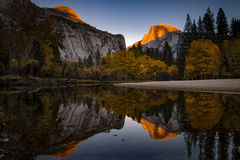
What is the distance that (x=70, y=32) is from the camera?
14488 centimetres

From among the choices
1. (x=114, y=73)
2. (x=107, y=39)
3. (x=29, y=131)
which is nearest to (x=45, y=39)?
(x=114, y=73)

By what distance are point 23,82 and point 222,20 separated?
6760 cm

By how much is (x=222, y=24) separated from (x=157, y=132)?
229 ft

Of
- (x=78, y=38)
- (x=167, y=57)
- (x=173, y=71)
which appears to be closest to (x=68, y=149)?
(x=173, y=71)

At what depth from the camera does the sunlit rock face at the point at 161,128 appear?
14.5ft

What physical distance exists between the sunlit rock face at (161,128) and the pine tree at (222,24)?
65.5 m

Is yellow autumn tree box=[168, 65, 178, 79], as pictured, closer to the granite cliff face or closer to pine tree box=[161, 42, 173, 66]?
pine tree box=[161, 42, 173, 66]

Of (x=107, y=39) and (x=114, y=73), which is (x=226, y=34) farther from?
(x=107, y=39)

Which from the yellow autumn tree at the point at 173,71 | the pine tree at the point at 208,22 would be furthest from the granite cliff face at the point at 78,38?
the pine tree at the point at 208,22

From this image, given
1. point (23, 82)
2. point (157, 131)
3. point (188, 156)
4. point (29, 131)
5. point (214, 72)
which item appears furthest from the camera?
point (214, 72)

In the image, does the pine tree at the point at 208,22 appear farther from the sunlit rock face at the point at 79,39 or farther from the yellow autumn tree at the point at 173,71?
the sunlit rock face at the point at 79,39

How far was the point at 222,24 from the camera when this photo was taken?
196 ft

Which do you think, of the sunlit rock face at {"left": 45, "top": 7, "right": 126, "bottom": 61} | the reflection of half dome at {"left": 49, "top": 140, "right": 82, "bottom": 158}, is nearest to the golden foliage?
the reflection of half dome at {"left": 49, "top": 140, "right": 82, "bottom": 158}

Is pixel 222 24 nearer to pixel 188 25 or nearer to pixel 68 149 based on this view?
pixel 188 25
